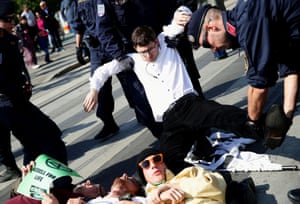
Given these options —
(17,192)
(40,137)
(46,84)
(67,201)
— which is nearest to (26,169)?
(17,192)

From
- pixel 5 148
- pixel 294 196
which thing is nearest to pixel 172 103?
pixel 294 196

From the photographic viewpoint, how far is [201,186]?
9.79 feet

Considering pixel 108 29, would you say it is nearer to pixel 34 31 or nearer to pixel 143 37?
pixel 143 37

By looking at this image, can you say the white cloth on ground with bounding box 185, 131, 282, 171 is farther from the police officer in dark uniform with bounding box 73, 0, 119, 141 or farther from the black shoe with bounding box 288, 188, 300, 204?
the police officer in dark uniform with bounding box 73, 0, 119, 141

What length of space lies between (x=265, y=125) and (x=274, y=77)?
35cm

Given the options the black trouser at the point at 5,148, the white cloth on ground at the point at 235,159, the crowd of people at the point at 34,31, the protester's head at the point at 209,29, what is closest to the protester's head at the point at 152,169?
the white cloth on ground at the point at 235,159

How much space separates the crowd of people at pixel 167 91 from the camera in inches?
107

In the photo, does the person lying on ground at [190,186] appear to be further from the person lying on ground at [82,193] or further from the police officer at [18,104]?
the police officer at [18,104]

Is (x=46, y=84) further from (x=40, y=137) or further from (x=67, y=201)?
(x=67, y=201)

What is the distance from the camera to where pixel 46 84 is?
11359mm

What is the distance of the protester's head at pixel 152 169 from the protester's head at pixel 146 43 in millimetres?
1042

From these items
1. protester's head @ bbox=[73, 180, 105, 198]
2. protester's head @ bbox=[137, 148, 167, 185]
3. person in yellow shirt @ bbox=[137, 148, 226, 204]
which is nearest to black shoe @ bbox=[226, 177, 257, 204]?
person in yellow shirt @ bbox=[137, 148, 226, 204]

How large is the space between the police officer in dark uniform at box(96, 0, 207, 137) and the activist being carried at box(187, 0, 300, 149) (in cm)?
189

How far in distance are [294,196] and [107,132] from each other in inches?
123
